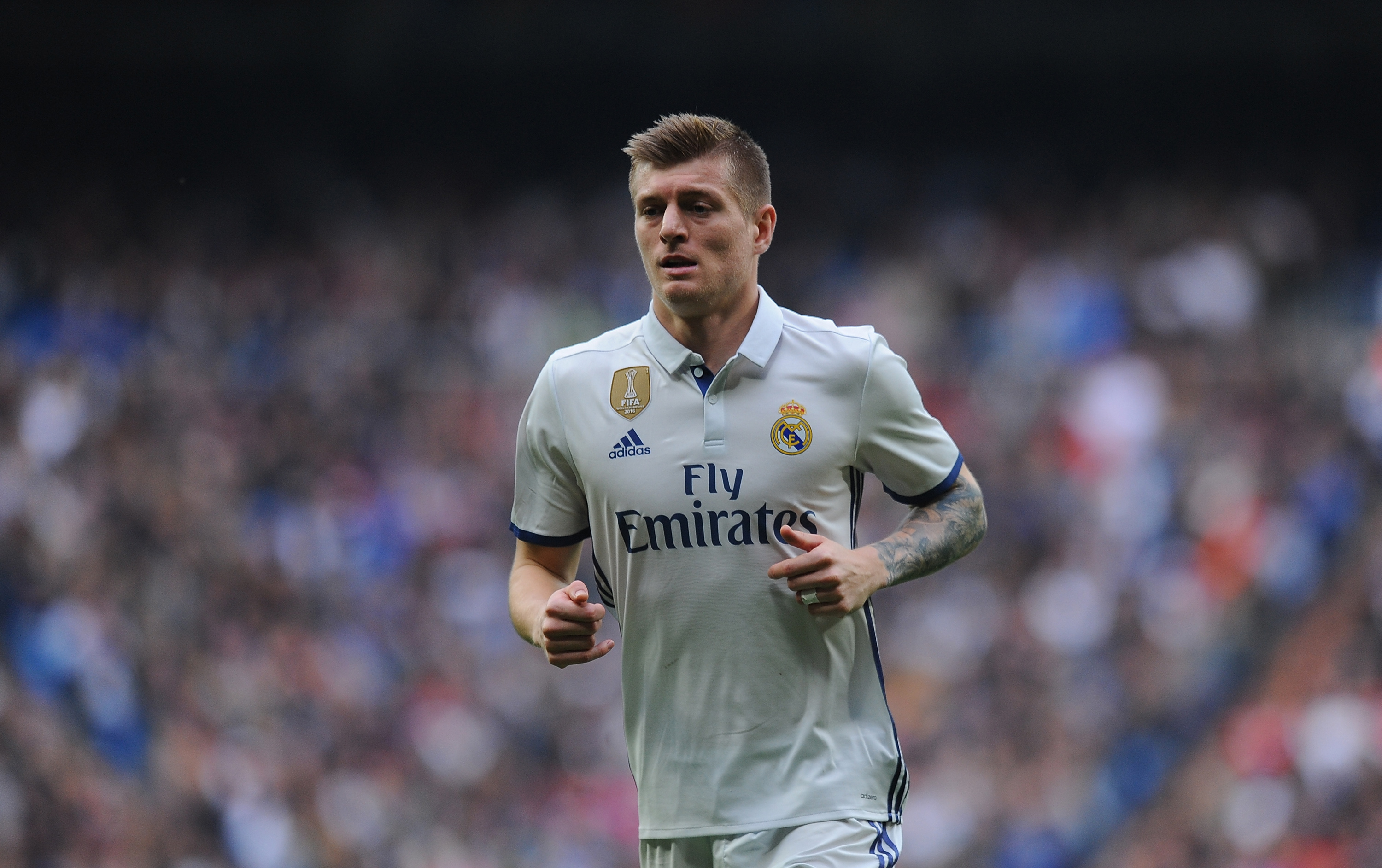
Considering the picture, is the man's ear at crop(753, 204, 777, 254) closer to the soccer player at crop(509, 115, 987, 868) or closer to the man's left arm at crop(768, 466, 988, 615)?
the soccer player at crop(509, 115, 987, 868)

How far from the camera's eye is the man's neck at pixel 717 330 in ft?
12.6

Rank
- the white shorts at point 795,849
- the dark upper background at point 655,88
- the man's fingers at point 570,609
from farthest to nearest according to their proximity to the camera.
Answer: the dark upper background at point 655,88 < the white shorts at point 795,849 < the man's fingers at point 570,609

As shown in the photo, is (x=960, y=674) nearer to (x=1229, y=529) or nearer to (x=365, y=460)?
(x=1229, y=529)

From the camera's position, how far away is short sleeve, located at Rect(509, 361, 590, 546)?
3.89 meters

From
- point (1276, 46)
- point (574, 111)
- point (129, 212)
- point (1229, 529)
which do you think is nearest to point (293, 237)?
point (129, 212)

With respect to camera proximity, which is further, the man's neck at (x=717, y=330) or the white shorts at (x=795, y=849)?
the man's neck at (x=717, y=330)

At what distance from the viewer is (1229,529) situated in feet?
39.1

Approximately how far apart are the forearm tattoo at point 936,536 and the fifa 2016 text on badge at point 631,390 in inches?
26.7

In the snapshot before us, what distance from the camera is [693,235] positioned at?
3.74 m

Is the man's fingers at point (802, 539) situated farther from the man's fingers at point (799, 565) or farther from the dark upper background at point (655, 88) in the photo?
the dark upper background at point (655, 88)

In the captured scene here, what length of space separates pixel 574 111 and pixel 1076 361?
670 cm

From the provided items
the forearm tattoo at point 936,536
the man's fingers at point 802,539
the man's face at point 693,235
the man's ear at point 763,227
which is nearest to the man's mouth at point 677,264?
the man's face at point 693,235

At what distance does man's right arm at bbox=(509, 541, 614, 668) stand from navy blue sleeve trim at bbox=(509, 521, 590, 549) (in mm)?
17

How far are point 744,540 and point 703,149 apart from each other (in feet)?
3.21
